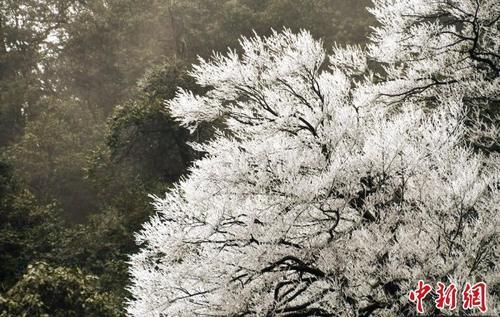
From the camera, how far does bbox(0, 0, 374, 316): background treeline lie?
13953 millimetres

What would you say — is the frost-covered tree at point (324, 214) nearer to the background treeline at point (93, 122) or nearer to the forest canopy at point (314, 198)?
the forest canopy at point (314, 198)

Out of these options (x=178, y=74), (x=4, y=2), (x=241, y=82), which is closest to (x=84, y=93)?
(x=4, y=2)

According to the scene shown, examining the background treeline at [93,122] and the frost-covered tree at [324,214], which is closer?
the frost-covered tree at [324,214]

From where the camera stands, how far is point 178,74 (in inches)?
712

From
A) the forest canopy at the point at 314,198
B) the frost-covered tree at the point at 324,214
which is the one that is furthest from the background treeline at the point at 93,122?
the frost-covered tree at the point at 324,214

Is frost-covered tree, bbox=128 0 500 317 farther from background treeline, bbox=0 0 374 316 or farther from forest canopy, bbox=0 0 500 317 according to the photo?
background treeline, bbox=0 0 374 316

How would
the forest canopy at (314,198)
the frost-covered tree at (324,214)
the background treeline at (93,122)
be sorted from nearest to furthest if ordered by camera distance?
the frost-covered tree at (324,214) → the forest canopy at (314,198) → the background treeline at (93,122)

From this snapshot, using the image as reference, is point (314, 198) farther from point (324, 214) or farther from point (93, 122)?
point (93, 122)

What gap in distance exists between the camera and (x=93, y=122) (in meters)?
23.7

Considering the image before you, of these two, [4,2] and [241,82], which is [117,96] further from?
[241,82]

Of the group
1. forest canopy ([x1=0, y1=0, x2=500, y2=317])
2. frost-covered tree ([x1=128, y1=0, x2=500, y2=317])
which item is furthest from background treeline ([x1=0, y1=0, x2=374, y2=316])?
frost-covered tree ([x1=128, y1=0, x2=500, y2=317])

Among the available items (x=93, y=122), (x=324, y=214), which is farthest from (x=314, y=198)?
(x=93, y=122)

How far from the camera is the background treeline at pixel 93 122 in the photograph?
13953 millimetres

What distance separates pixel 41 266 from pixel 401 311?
27.5ft
